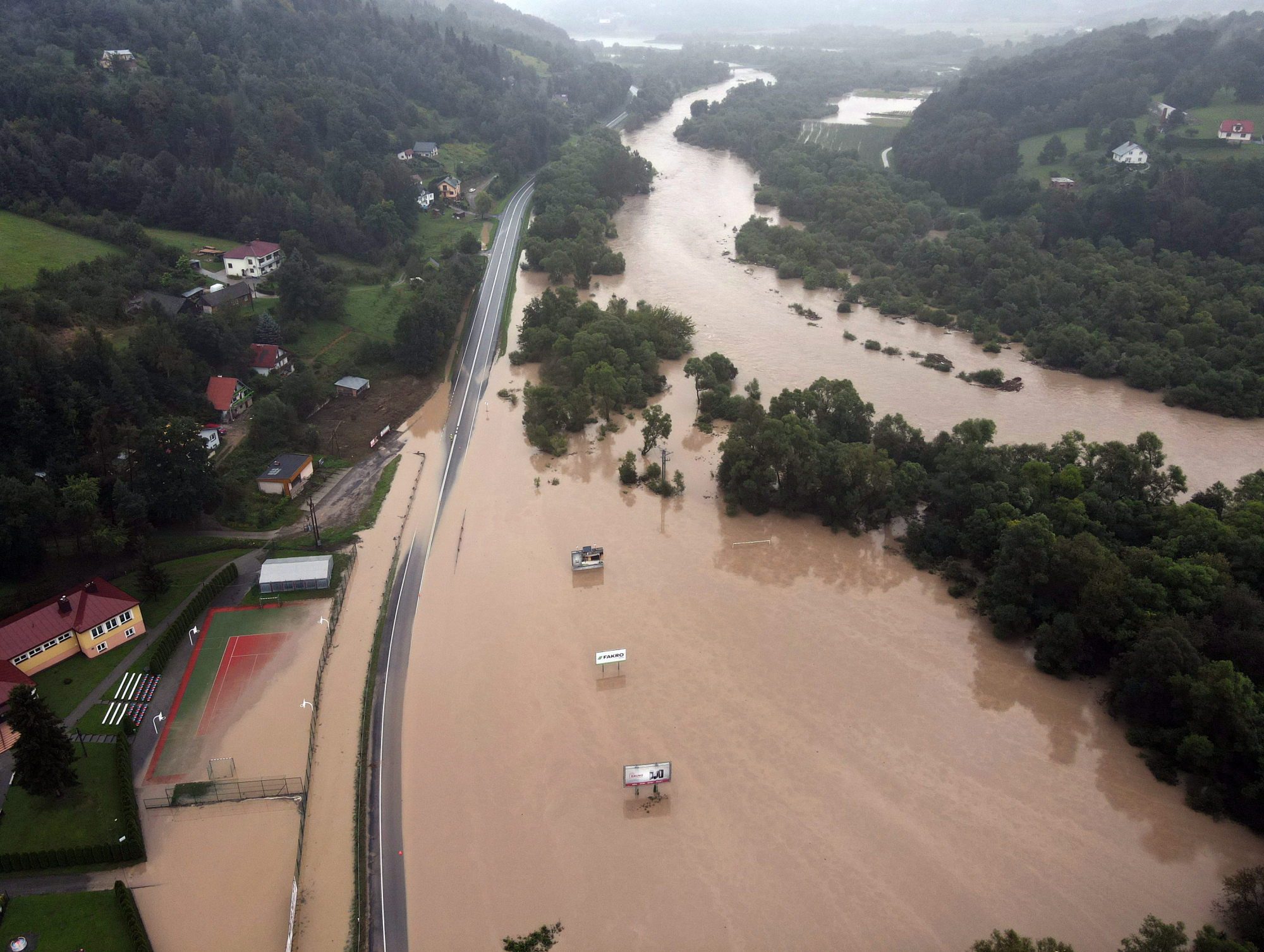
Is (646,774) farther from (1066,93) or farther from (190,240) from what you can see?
(1066,93)

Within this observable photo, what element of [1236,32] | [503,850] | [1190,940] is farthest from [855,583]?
[1236,32]

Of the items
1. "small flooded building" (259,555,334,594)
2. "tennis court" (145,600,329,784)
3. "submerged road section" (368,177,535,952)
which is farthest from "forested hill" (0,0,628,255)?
"tennis court" (145,600,329,784)

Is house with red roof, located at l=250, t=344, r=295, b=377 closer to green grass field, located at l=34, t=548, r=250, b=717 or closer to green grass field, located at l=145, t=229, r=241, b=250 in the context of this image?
green grass field, located at l=145, t=229, r=241, b=250

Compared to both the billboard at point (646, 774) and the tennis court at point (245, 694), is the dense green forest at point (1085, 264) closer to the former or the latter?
the billboard at point (646, 774)

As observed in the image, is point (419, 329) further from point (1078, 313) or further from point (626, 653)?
point (1078, 313)

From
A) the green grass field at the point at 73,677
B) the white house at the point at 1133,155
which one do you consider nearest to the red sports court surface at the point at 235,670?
the green grass field at the point at 73,677

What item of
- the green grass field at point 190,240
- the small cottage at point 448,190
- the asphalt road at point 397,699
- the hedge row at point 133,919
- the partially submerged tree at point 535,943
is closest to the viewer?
the partially submerged tree at point 535,943
